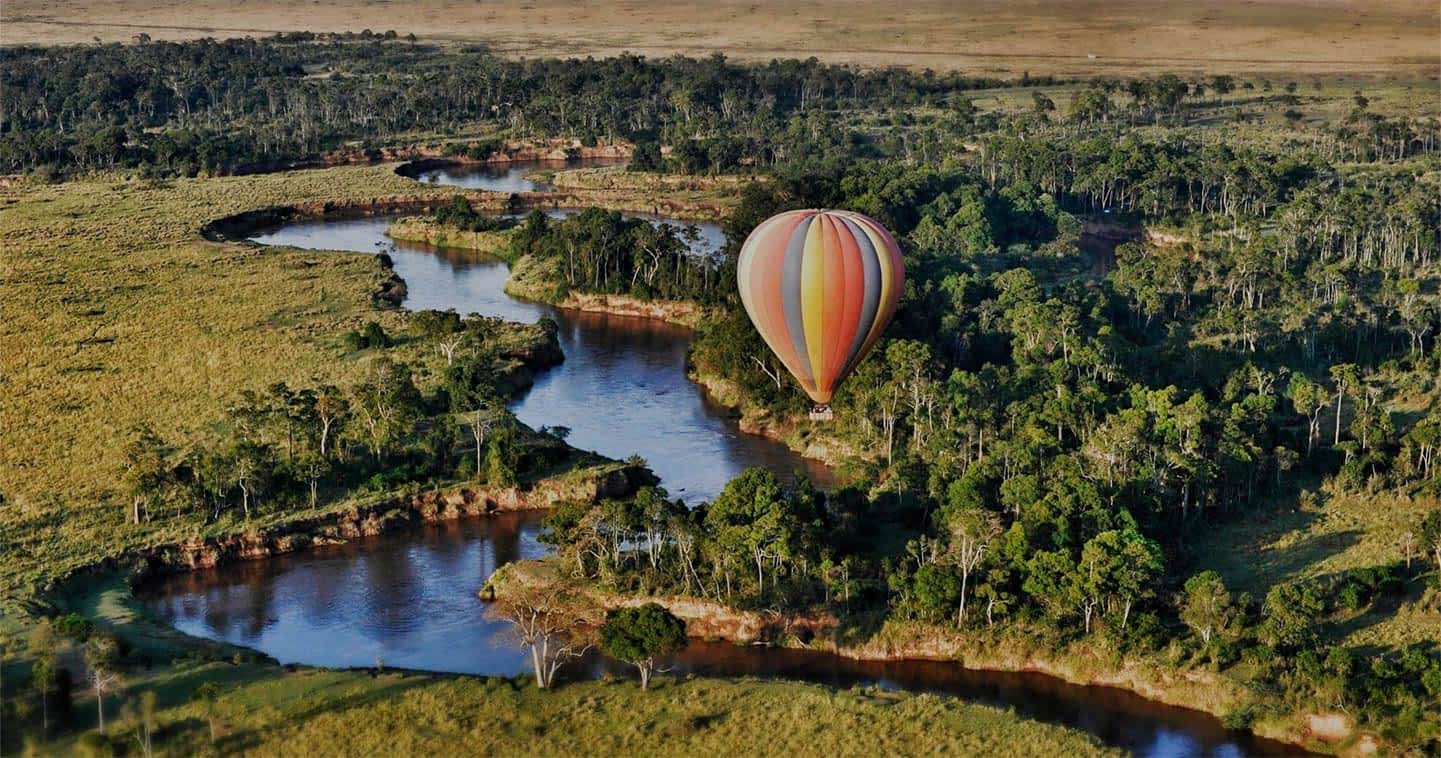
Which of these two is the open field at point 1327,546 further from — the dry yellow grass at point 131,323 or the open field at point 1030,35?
the open field at point 1030,35

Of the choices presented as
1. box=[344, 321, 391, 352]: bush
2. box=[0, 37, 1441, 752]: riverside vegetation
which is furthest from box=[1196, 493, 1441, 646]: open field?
box=[344, 321, 391, 352]: bush

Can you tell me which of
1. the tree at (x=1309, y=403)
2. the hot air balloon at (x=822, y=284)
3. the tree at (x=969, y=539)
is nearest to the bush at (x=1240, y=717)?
the tree at (x=969, y=539)

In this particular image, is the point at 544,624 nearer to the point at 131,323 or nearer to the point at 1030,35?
the point at 131,323

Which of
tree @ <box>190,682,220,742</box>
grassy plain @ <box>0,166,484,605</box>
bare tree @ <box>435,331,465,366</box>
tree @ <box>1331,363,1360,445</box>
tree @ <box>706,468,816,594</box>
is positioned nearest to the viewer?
tree @ <box>190,682,220,742</box>

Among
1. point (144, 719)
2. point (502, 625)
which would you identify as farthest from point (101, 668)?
point (502, 625)

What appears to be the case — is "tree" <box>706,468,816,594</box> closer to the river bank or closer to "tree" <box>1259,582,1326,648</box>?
the river bank

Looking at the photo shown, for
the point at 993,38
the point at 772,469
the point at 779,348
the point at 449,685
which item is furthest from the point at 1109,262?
the point at 993,38
